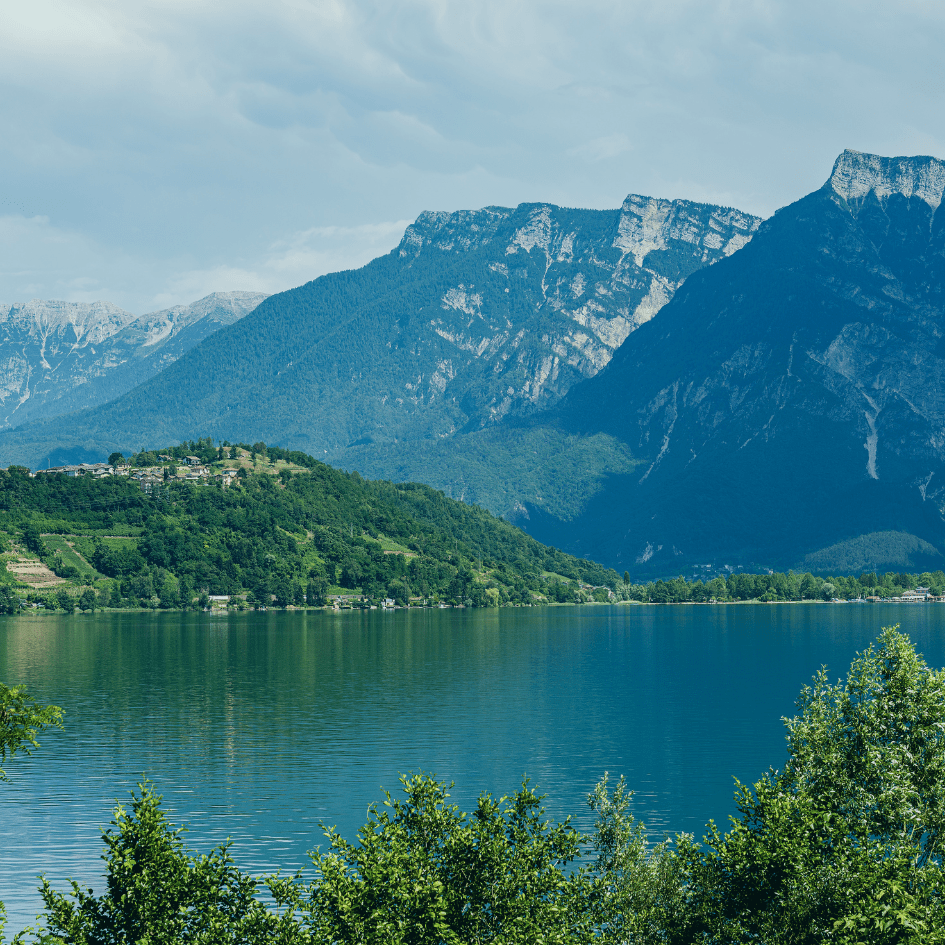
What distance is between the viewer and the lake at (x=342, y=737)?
7106 centimetres

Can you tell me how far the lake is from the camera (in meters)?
71.1

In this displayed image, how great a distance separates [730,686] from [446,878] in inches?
4581

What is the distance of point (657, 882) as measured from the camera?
4294 cm

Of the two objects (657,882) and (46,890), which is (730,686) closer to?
(657,882)

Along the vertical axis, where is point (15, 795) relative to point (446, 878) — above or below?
below

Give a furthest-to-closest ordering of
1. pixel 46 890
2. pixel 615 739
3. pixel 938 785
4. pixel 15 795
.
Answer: pixel 615 739
pixel 15 795
pixel 938 785
pixel 46 890

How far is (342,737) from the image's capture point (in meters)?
103

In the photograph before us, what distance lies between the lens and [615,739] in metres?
104

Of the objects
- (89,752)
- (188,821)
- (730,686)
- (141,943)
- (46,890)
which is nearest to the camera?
(141,943)

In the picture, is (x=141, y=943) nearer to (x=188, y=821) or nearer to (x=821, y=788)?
(x=821, y=788)

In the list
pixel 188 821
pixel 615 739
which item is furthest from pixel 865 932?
pixel 615 739

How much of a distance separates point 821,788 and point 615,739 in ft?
197

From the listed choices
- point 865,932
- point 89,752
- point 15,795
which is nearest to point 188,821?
point 15,795

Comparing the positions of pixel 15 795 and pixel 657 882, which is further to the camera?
pixel 15 795
